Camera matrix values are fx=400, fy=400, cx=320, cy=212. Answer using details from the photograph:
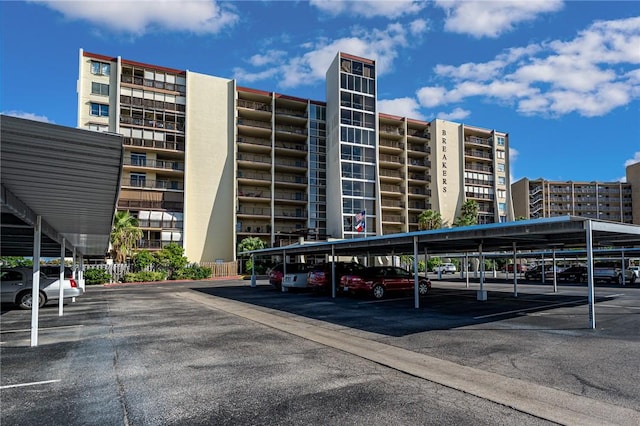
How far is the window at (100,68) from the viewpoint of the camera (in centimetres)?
4628

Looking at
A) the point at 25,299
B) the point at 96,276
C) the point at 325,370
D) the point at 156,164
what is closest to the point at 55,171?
the point at 325,370

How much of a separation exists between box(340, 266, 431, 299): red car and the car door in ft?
43.9

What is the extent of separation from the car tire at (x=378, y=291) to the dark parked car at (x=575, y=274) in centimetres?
2566

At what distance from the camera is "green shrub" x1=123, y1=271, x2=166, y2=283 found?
35.9 m

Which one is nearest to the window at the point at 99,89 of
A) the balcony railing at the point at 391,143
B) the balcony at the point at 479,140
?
the balcony railing at the point at 391,143

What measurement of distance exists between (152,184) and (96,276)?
623 inches

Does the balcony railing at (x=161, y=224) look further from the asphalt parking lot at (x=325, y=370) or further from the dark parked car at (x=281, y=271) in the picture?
the asphalt parking lot at (x=325, y=370)

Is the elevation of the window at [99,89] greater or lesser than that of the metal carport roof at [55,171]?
greater

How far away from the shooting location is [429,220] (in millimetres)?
60906

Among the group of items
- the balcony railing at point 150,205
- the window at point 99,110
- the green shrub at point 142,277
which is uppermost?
the window at point 99,110

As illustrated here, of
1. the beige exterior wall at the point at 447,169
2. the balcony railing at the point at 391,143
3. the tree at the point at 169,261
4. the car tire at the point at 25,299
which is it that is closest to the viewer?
the car tire at the point at 25,299

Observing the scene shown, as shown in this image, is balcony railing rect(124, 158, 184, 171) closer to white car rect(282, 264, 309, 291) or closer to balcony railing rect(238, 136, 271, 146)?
balcony railing rect(238, 136, 271, 146)

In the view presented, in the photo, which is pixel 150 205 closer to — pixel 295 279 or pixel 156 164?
pixel 156 164

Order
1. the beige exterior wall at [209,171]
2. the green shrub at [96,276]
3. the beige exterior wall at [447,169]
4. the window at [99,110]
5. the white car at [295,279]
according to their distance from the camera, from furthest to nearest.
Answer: the beige exterior wall at [447,169] → the beige exterior wall at [209,171] → the window at [99,110] → the green shrub at [96,276] → the white car at [295,279]
